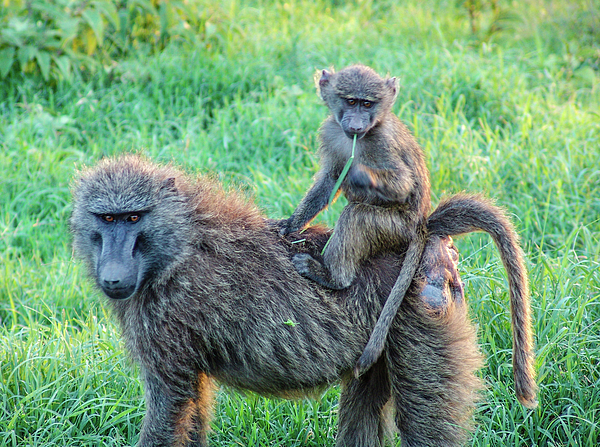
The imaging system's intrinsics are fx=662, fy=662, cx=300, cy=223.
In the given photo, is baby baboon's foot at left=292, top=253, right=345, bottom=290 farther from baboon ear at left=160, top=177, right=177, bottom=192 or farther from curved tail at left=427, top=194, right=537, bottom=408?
baboon ear at left=160, top=177, right=177, bottom=192

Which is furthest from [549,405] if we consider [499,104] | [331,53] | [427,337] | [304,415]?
[331,53]

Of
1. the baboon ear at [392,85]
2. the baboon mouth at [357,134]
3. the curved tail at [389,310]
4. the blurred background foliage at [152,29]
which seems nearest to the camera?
the curved tail at [389,310]

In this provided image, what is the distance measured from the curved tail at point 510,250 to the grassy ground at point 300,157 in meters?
0.48

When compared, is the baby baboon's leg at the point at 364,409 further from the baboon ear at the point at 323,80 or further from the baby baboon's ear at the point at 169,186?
the baboon ear at the point at 323,80

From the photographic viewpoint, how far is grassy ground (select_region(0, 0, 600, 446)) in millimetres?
3158

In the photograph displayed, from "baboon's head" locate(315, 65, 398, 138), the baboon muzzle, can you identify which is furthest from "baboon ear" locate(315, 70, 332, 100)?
the baboon muzzle

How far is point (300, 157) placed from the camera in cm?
488

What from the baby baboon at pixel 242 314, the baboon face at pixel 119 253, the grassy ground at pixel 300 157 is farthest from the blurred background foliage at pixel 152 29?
the baboon face at pixel 119 253

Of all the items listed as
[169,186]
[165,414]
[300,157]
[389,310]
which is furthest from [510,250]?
[300,157]

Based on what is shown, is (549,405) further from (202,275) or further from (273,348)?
(202,275)

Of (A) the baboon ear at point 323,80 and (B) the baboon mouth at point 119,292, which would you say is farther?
(A) the baboon ear at point 323,80

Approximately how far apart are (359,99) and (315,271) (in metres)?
0.82

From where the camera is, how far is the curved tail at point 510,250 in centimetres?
263

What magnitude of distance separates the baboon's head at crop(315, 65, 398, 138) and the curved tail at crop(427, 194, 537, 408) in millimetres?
503
